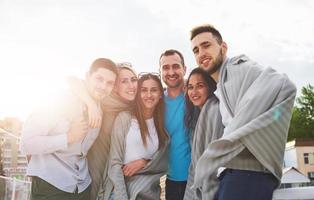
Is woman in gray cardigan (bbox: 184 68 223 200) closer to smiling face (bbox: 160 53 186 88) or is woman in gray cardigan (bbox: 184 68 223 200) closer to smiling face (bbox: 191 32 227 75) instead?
smiling face (bbox: 160 53 186 88)

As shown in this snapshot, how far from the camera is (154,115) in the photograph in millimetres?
3910

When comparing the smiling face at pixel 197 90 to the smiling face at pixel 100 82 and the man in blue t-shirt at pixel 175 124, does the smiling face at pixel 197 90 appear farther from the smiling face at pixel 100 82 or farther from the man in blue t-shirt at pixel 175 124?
the smiling face at pixel 100 82

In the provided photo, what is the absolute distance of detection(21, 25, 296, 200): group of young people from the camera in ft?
8.02

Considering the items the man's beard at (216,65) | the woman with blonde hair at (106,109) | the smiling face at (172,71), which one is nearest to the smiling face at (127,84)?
the woman with blonde hair at (106,109)

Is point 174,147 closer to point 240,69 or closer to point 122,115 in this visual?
point 122,115

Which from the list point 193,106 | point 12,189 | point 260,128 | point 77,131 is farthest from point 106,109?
point 12,189

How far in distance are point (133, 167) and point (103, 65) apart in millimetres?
923

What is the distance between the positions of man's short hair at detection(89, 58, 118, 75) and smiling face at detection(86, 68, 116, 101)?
0.02m

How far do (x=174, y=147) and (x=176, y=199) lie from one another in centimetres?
49

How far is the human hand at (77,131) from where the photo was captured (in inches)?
134

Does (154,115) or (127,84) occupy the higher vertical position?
(127,84)

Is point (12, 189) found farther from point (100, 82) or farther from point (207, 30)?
point (207, 30)

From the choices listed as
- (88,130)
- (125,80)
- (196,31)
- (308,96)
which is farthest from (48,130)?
(308,96)

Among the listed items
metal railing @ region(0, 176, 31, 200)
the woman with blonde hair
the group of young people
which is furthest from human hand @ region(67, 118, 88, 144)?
metal railing @ region(0, 176, 31, 200)
